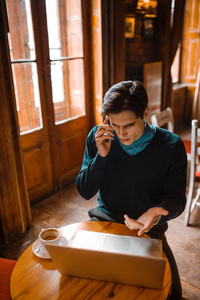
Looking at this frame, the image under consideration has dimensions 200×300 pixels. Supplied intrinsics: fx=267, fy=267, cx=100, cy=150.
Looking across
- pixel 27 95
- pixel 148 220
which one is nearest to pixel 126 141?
pixel 148 220

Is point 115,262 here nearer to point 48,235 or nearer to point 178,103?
point 48,235

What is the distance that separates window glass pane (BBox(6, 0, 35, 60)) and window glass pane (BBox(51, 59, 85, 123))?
31 cm

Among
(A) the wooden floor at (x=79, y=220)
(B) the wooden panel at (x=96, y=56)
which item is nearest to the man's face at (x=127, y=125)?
(A) the wooden floor at (x=79, y=220)

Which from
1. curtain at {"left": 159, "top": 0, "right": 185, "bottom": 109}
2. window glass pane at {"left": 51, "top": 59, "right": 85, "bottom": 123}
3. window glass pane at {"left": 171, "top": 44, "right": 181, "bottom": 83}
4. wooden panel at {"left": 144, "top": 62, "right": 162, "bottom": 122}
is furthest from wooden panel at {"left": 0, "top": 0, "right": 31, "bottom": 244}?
window glass pane at {"left": 171, "top": 44, "right": 181, "bottom": 83}

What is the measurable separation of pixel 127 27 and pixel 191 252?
262 centimetres

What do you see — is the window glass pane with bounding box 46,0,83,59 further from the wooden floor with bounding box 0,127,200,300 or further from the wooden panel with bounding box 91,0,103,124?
the wooden floor with bounding box 0,127,200,300

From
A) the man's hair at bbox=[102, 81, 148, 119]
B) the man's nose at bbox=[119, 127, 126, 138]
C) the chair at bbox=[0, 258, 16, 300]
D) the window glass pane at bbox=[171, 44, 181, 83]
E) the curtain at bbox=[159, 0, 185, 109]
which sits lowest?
the chair at bbox=[0, 258, 16, 300]

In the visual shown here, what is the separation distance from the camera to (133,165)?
4.12 ft

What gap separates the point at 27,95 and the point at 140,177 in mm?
1578

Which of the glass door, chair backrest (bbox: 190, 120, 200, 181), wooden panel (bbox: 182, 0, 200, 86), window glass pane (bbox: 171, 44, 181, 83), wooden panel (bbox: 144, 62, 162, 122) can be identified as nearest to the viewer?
chair backrest (bbox: 190, 120, 200, 181)

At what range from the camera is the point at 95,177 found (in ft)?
4.18

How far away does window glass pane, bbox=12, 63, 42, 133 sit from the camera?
91.7 inches

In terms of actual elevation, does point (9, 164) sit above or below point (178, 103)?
above

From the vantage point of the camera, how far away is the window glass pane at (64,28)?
249 centimetres
